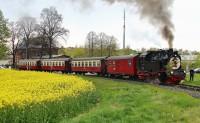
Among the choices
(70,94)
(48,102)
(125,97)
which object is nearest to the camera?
(48,102)

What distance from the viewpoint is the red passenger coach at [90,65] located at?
63.8 meters

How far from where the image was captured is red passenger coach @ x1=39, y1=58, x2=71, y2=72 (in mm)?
79125

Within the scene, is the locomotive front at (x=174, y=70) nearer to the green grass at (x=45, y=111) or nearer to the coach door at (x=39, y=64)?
the green grass at (x=45, y=111)

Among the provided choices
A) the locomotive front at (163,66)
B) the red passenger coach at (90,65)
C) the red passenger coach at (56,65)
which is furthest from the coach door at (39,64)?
the locomotive front at (163,66)

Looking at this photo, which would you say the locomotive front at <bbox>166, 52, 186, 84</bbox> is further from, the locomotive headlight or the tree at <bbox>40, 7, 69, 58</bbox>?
the tree at <bbox>40, 7, 69, 58</bbox>

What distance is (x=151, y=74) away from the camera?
4594 centimetres

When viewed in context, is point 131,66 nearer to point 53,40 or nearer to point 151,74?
point 151,74

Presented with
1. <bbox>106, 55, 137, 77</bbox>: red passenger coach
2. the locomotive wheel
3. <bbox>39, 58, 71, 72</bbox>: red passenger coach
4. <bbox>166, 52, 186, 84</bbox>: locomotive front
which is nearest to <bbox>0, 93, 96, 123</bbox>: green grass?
<bbox>166, 52, 186, 84</bbox>: locomotive front

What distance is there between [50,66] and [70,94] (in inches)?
→ 2467

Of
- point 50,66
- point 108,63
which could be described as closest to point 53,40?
point 50,66

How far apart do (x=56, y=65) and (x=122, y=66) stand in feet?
105

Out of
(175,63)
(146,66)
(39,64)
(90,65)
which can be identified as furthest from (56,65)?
(175,63)

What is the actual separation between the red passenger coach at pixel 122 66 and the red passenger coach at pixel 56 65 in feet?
64.0

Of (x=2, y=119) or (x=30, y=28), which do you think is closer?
(x=2, y=119)
